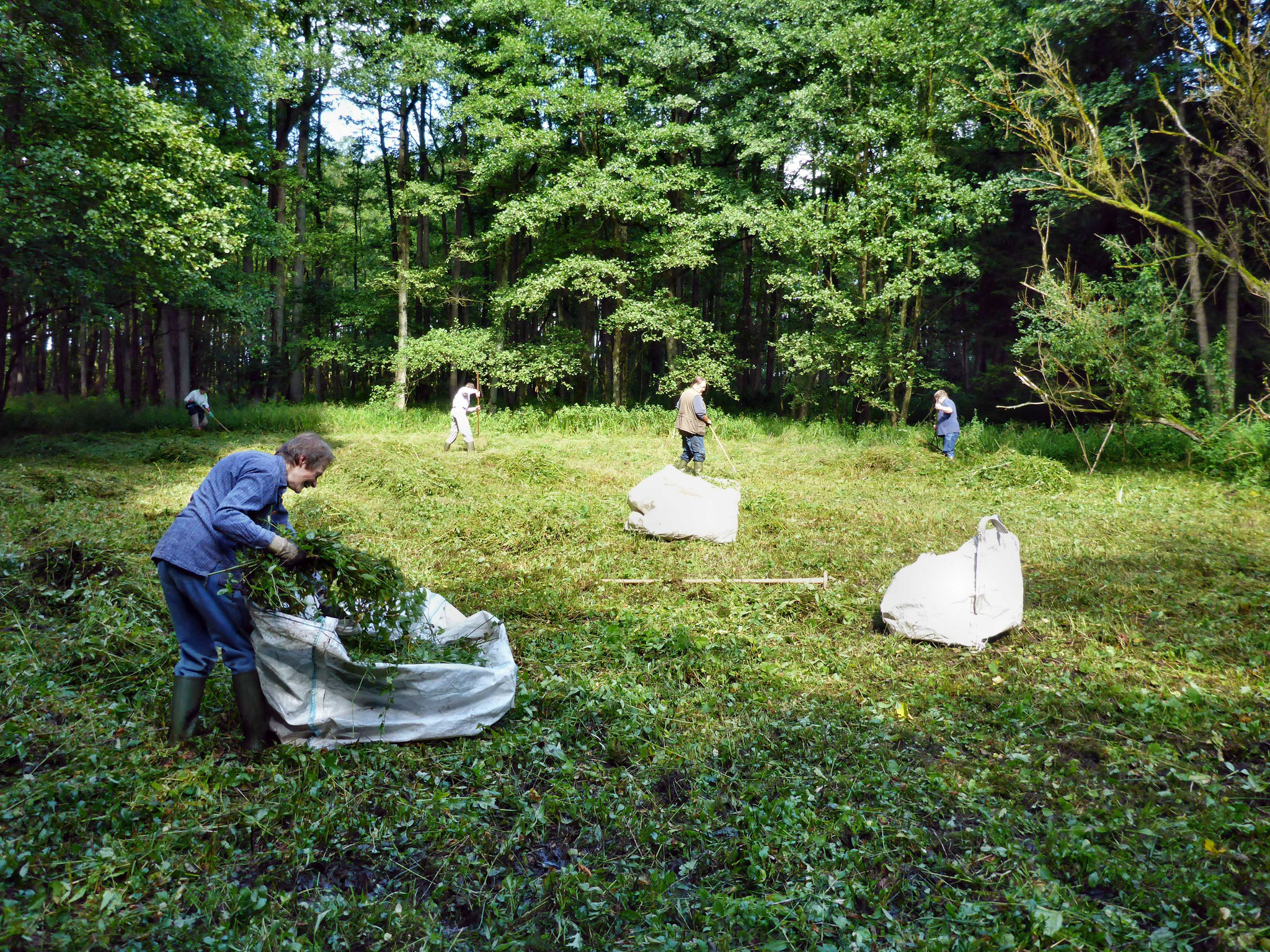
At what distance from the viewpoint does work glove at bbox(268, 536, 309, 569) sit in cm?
333

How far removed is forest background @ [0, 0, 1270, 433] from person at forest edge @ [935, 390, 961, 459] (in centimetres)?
164

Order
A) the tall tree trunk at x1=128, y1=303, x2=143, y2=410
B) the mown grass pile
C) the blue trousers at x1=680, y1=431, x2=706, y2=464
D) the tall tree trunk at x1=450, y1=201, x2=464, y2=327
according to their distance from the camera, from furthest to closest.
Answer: the tall tree trunk at x1=128, y1=303, x2=143, y2=410, the tall tree trunk at x1=450, y1=201, x2=464, y2=327, the blue trousers at x1=680, y1=431, x2=706, y2=464, the mown grass pile

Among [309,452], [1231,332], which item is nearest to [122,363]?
[309,452]

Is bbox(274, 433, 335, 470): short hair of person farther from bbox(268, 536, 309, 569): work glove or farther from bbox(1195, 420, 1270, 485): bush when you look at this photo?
bbox(1195, 420, 1270, 485): bush

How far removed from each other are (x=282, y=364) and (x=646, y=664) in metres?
26.1

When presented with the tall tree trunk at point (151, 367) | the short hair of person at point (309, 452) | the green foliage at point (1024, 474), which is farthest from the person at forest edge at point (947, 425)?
the tall tree trunk at point (151, 367)

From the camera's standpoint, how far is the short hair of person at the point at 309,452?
347cm

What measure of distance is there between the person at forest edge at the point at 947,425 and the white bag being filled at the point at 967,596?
29.2ft

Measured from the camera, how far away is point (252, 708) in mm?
3502

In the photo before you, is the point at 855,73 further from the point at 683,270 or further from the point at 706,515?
the point at 706,515

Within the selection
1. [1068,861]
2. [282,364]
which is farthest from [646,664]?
[282,364]

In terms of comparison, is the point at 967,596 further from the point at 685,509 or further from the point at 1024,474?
the point at 1024,474

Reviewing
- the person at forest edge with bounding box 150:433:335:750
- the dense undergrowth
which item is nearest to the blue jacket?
the person at forest edge with bounding box 150:433:335:750

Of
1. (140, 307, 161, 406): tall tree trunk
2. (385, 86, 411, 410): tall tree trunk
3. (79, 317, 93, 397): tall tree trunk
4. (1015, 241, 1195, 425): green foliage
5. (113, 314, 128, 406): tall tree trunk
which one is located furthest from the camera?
(79, 317, 93, 397): tall tree trunk
